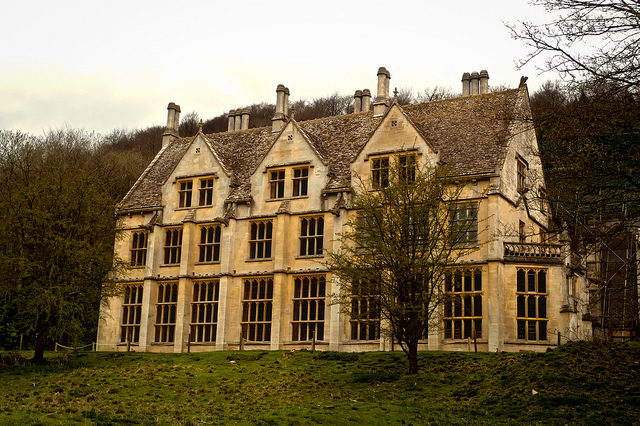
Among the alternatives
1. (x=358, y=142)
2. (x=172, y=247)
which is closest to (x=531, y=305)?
(x=358, y=142)

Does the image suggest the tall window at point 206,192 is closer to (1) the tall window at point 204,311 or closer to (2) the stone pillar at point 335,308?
(1) the tall window at point 204,311

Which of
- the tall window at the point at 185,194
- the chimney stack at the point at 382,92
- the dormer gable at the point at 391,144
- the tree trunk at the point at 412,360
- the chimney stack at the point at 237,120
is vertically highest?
the chimney stack at the point at 237,120

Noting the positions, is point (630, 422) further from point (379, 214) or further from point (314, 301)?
point (314, 301)

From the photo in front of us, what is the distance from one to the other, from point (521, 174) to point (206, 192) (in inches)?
652

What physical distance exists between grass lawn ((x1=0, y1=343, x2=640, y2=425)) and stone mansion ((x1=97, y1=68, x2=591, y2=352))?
414cm

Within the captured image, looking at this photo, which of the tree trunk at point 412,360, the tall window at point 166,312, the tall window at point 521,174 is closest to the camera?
the tree trunk at point 412,360

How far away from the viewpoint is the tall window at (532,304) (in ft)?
105

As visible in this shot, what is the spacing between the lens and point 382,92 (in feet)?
135

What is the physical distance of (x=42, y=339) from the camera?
32438 millimetres

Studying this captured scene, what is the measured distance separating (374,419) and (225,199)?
20944 millimetres

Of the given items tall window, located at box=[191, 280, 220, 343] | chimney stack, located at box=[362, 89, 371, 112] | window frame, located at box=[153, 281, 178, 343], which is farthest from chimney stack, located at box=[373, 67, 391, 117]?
window frame, located at box=[153, 281, 178, 343]

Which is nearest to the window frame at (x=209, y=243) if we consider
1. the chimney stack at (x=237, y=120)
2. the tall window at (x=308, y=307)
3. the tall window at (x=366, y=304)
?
the tall window at (x=308, y=307)

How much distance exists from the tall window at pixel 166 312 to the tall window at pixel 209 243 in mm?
2258

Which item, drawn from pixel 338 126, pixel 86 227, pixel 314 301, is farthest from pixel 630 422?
pixel 338 126
